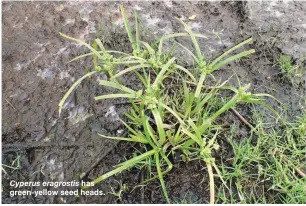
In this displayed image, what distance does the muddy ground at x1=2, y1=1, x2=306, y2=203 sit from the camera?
5.83 ft

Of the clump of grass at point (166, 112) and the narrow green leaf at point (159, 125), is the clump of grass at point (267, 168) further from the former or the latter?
the narrow green leaf at point (159, 125)

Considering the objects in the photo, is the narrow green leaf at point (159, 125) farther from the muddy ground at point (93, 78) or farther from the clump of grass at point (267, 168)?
the clump of grass at point (267, 168)

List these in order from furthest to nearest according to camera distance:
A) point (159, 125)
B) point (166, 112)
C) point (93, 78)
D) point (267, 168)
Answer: point (93, 78) → point (166, 112) → point (267, 168) → point (159, 125)

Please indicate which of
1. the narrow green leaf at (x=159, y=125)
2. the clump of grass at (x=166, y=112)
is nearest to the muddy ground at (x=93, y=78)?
the clump of grass at (x=166, y=112)

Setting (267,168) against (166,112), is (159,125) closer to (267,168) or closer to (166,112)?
(166,112)

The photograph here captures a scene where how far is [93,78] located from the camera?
208cm

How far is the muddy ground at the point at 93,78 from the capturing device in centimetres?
178

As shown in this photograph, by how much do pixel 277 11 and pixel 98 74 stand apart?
1.41 metres

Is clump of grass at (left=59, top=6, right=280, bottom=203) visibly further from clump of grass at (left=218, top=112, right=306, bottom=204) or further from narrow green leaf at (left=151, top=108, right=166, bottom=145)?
clump of grass at (left=218, top=112, right=306, bottom=204)

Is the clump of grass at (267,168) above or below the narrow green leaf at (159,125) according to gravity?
below

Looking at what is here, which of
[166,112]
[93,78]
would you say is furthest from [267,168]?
[93,78]

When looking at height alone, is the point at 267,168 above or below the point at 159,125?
below

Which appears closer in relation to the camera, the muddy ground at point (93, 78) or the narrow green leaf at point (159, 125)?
the narrow green leaf at point (159, 125)

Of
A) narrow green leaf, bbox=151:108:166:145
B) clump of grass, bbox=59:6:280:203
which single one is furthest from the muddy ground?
narrow green leaf, bbox=151:108:166:145
